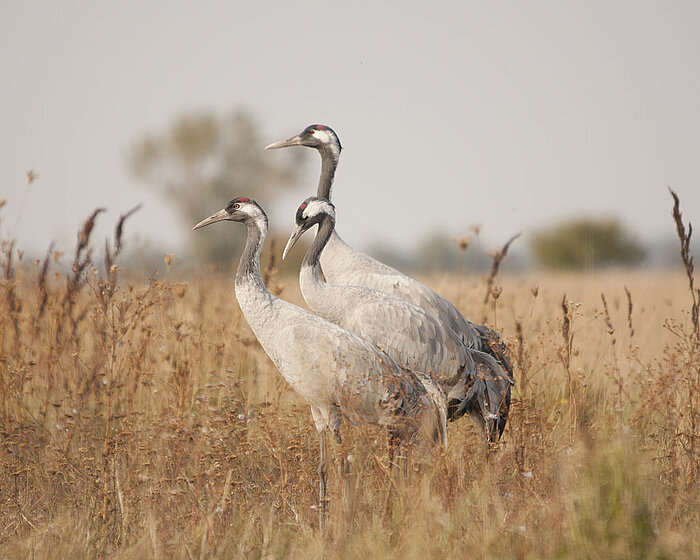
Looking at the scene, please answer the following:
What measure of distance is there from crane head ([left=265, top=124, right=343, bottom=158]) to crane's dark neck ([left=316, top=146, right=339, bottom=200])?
0.02 meters

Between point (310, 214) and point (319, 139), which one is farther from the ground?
point (319, 139)

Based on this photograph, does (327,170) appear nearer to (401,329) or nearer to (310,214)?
(310,214)

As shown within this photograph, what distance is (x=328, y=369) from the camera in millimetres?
3623

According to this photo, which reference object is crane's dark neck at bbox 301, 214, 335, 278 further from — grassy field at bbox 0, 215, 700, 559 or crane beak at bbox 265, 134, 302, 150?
crane beak at bbox 265, 134, 302, 150

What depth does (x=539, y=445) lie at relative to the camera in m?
3.56

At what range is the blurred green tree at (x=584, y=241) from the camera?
99.0 ft

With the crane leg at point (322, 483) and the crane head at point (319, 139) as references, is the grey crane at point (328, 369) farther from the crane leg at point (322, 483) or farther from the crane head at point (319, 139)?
the crane head at point (319, 139)

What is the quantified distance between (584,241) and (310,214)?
27199 millimetres

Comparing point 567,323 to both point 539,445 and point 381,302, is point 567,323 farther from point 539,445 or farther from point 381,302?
point 381,302

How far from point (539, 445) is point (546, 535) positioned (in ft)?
3.38

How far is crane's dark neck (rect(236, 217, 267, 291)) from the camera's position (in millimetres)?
3988

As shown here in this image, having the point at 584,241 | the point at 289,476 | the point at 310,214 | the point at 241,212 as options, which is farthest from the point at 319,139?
the point at 584,241

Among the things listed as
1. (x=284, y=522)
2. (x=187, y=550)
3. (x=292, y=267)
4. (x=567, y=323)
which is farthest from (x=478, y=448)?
(x=292, y=267)

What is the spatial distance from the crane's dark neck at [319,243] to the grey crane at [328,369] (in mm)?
657
